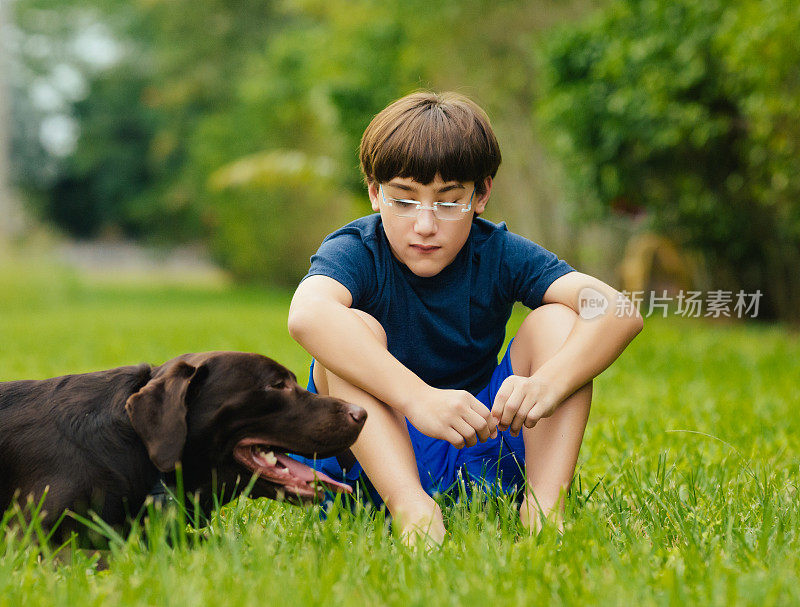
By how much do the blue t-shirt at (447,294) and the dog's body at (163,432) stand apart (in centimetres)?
38

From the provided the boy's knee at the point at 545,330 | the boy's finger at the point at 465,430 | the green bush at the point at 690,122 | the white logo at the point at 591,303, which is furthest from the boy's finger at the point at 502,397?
the green bush at the point at 690,122

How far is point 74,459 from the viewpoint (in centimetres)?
219

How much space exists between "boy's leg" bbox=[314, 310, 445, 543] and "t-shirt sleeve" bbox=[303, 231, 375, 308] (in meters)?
0.12

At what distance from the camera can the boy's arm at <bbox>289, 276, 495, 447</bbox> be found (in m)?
A: 2.20

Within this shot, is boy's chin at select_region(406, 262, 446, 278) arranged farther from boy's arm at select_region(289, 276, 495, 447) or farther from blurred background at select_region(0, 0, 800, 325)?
blurred background at select_region(0, 0, 800, 325)

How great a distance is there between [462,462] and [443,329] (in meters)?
0.39

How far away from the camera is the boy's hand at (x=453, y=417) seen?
2.18m

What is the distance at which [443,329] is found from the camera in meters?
2.62

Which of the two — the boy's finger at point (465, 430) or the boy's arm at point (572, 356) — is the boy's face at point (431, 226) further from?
the boy's finger at point (465, 430)

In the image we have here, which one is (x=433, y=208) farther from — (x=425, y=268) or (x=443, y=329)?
(x=443, y=329)

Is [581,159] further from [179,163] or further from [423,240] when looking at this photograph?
[179,163]

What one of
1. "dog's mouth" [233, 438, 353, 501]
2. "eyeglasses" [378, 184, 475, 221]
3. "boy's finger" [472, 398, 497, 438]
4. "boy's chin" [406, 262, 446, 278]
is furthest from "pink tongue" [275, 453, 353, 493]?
"eyeglasses" [378, 184, 475, 221]

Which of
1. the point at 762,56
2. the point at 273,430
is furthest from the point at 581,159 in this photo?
the point at 273,430

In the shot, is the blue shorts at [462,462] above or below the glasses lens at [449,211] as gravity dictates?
below
